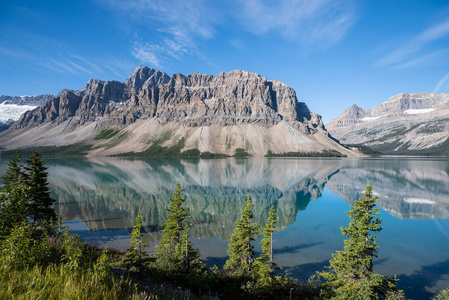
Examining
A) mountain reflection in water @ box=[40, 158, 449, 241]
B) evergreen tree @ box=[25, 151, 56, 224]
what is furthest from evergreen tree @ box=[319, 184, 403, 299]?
evergreen tree @ box=[25, 151, 56, 224]

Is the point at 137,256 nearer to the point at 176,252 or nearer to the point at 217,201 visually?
the point at 176,252

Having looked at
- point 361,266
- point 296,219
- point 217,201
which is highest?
point 361,266

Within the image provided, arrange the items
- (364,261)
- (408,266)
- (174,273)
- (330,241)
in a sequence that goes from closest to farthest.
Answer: (364,261), (174,273), (408,266), (330,241)

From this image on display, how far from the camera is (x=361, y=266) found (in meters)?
14.8

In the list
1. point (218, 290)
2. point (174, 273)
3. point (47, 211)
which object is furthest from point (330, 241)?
point (47, 211)

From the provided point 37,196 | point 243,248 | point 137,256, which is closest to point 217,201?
point 37,196

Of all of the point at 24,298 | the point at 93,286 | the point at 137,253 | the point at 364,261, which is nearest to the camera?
the point at 24,298

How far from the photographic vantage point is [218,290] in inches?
702

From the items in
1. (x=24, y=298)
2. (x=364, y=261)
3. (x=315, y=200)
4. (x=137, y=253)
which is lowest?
(x=315, y=200)

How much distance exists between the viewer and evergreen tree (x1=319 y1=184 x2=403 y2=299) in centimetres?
1412

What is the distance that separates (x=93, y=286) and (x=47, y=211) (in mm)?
32888

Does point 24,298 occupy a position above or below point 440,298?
above

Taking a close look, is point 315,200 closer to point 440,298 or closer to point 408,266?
point 408,266

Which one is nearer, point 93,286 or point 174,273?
point 93,286
